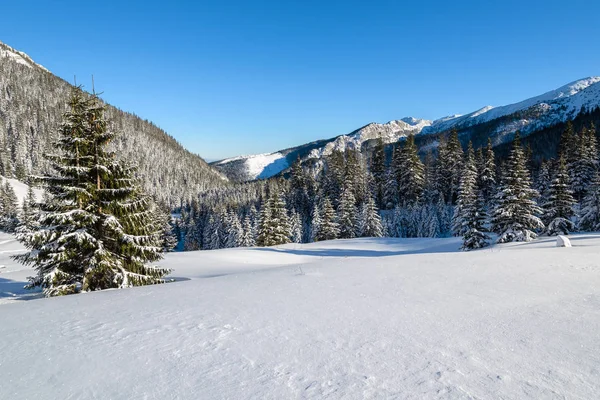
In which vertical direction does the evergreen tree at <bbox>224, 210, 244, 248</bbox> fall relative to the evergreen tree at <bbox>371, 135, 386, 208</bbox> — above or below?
below

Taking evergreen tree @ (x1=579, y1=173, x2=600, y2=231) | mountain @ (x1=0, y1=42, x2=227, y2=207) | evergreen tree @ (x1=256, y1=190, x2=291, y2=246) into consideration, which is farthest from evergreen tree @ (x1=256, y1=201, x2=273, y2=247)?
mountain @ (x1=0, y1=42, x2=227, y2=207)

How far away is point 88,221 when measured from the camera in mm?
11375

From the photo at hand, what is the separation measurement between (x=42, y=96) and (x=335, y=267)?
221 m

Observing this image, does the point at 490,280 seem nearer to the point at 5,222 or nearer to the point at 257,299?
the point at 257,299

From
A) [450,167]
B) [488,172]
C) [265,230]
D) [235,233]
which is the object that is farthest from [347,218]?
[488,172]

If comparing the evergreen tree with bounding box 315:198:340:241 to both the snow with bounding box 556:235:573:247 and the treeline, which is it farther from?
the snow with bounding box 556:235:573:247

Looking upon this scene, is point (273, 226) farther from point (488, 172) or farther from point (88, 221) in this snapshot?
point (488, 172)

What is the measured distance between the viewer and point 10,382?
374 centimetres

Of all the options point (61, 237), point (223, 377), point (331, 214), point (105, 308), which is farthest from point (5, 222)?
point (223, 377)

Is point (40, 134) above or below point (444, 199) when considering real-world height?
above

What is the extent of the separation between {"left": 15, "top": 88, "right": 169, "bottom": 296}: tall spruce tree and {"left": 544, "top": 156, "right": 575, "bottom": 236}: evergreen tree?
30.2 meters

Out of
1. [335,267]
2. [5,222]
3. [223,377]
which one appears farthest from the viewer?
[5,222]

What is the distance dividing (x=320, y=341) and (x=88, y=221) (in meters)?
10.7

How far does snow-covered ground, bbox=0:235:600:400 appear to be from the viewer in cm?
338
